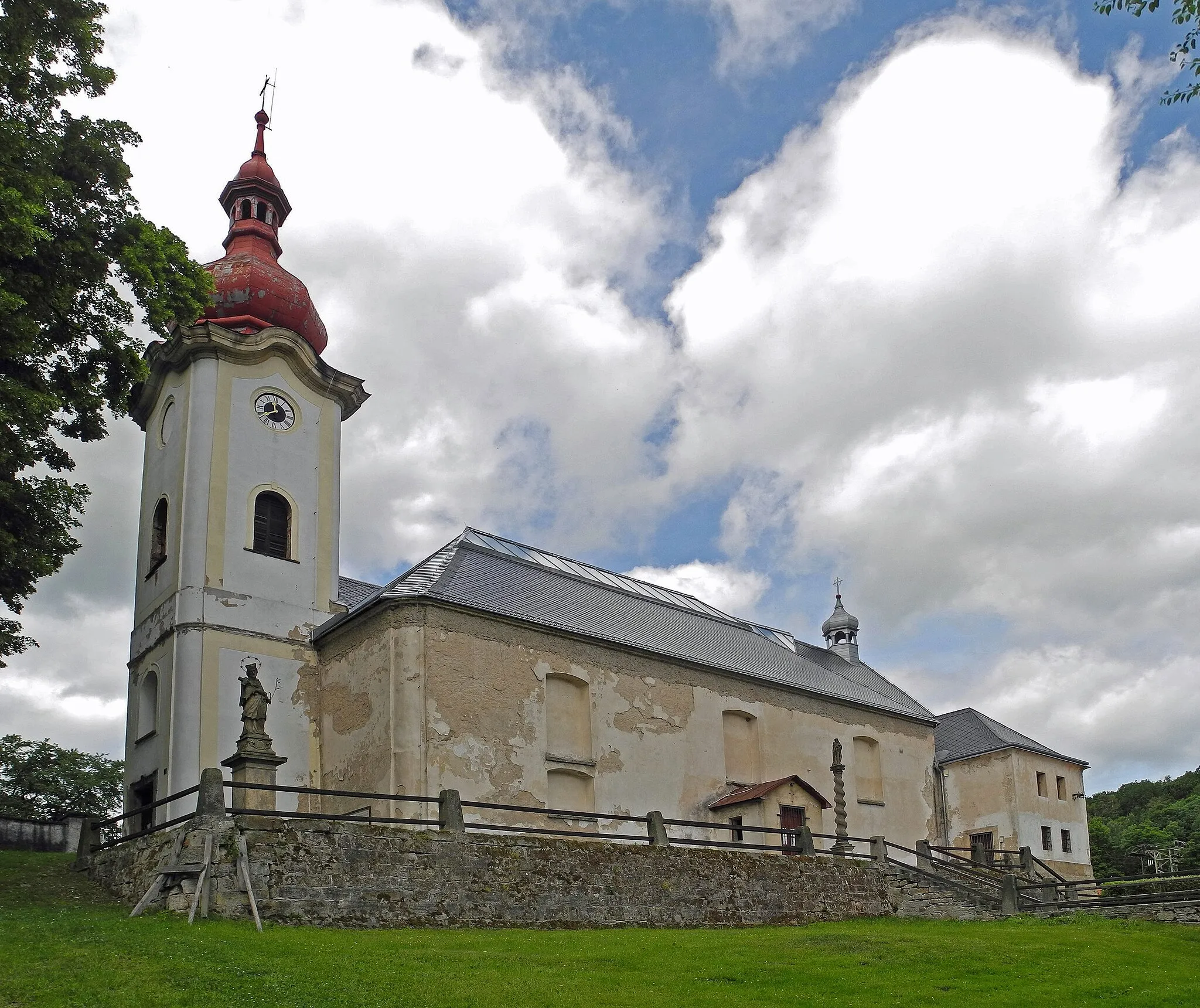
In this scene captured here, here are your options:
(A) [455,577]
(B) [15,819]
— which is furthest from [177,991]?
(B) [15,819]

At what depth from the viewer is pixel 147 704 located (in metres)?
24.9

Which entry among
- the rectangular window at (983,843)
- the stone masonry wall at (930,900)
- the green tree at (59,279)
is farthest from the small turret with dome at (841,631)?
the green tree at (59,279)

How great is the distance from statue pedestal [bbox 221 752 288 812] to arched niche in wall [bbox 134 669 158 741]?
27.3 ft

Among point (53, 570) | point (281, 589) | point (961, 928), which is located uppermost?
point (281, 589)

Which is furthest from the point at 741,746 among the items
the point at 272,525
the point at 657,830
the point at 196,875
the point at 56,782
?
the point at 56,782

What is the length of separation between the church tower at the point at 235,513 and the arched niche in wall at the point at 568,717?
508 cm

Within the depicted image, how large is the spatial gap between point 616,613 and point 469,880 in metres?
12.4

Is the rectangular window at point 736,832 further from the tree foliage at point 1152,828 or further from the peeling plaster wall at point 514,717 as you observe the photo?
the tree foliage at point 1152,828

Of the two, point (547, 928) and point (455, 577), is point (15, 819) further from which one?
point (547, 928)

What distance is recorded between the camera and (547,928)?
1745cm

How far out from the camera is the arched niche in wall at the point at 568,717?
24594 mm

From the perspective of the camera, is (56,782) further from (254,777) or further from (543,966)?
(543,966)

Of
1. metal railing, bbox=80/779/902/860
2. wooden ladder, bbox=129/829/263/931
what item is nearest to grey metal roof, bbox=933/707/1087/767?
metal railing, bbox=80/779/902/860

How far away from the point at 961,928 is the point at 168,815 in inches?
600
